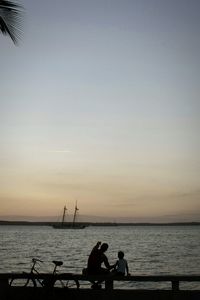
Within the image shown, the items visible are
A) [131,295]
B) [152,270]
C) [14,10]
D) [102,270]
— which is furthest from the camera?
[152,270]

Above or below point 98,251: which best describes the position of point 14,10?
above

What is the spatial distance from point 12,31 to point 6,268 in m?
38.5

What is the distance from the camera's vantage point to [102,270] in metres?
12.2

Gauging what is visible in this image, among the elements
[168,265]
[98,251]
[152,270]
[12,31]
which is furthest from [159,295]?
[168,265]

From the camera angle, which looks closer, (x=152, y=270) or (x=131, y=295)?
(x=131, y=295)

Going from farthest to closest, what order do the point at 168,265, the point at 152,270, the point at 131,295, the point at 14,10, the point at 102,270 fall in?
the point at 168,265 < the point at 152,270 < the point at 102,270 < the point at 131,295 < the point at 14,10

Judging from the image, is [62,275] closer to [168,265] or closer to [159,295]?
[159,295]

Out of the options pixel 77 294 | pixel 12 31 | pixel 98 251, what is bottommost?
pixel 77 294

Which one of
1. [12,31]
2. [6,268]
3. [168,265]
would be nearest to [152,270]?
[168,265]

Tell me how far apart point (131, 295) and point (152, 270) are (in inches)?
1329

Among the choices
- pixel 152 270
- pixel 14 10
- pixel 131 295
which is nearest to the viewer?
pixel 14 10

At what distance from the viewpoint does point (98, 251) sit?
1248cm

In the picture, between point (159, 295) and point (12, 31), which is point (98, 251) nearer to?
point (159, 295)

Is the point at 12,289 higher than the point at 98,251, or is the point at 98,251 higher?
the point at 98,251
